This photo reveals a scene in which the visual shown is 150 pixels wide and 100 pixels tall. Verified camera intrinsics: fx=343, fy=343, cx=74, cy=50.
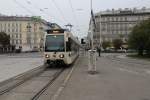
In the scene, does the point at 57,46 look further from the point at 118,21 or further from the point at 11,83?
the point at 118,21

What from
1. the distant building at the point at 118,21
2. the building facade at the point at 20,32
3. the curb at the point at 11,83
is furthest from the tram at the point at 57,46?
the distant building at the point at 118,21

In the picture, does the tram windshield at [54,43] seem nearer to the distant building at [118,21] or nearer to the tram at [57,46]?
the tram at [57,46]

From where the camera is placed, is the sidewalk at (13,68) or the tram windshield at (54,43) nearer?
the sidewalk at (13,68)

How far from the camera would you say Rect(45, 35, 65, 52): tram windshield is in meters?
29.4

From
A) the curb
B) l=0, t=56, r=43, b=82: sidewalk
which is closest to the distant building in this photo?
l=0, t=56, r=43, b=82: sidewalk

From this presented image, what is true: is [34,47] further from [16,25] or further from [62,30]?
[62,30]

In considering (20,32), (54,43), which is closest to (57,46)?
(54,43)

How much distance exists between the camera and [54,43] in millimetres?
29562

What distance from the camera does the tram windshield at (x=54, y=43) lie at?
2936cm

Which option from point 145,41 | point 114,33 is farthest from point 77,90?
point 114,33

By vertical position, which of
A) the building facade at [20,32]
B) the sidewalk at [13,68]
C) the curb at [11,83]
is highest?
the building facade at [20,32]

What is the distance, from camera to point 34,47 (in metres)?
146

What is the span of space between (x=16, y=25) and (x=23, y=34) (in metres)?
5.10

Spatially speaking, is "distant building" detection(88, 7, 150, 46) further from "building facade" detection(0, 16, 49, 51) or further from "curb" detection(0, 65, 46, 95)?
"curb" detection(0, 65, 46, 95)
